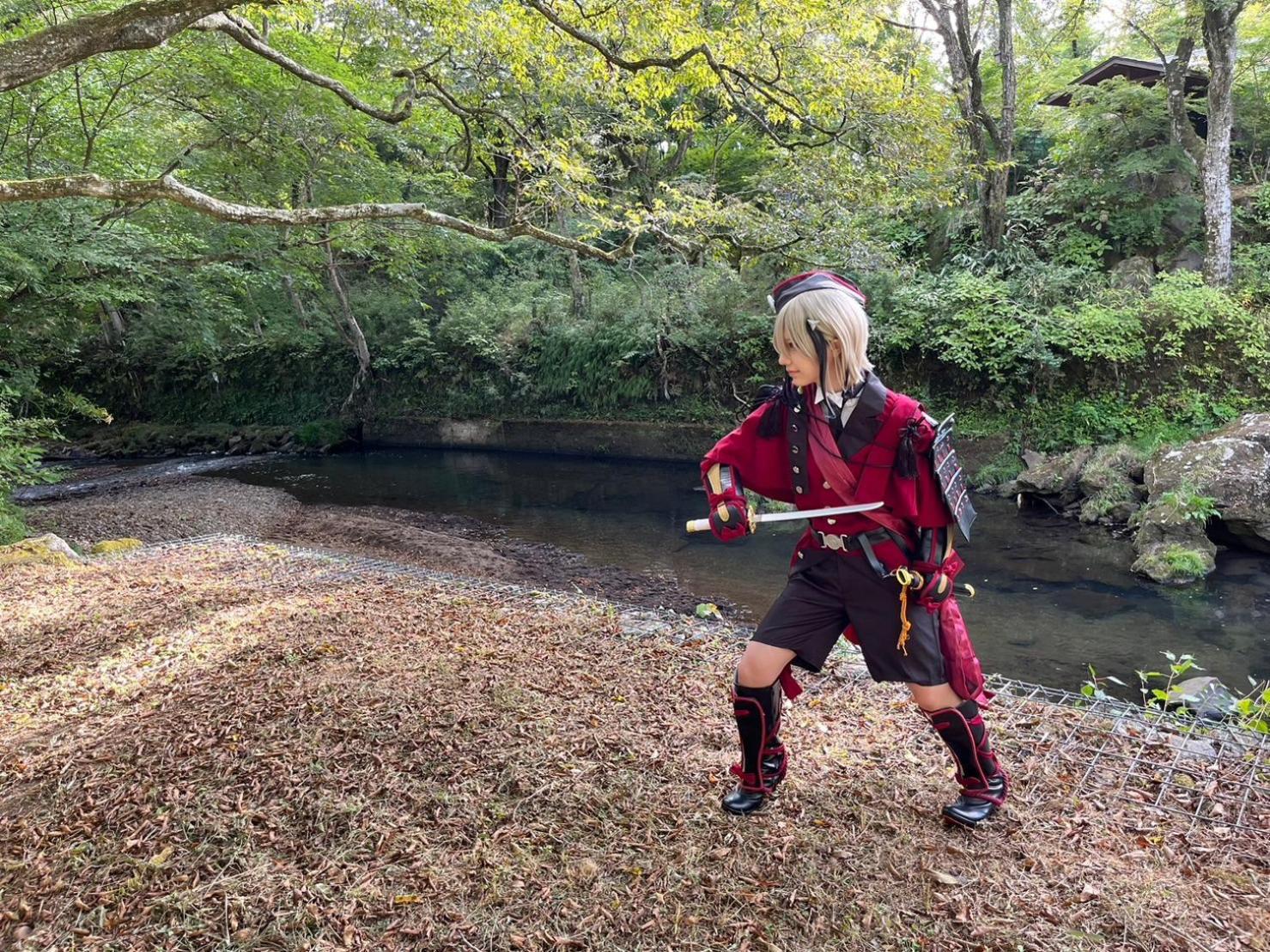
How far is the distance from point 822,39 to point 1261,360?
744 cm

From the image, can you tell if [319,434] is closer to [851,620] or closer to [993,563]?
[993,563]

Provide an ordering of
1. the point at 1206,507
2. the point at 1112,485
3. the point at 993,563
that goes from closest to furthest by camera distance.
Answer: the point at 1206,507 → the point at 993,563 → the point at 1112,485

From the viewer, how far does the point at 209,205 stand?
170 inches

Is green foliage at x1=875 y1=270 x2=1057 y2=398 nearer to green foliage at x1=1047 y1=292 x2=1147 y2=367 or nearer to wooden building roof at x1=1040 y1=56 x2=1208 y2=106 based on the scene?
green foliage at x1=1047 y1=292 x2=1147 y2=367

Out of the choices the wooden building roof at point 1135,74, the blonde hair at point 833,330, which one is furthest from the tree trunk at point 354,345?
the blonde hair at point 833,330

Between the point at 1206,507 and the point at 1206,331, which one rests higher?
the point at 1206,331

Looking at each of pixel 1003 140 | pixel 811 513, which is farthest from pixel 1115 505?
pixel 811 513

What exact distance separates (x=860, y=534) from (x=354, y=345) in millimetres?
18791

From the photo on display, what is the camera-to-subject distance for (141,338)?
64.7 feet

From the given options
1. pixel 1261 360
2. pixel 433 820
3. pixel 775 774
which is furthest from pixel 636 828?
pixel 1261 360

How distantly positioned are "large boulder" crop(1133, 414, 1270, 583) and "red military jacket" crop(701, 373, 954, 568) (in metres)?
6.46

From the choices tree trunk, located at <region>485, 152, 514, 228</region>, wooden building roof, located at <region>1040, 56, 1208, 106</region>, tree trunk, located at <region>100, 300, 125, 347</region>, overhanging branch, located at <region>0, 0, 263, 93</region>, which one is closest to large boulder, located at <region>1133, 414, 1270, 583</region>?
wooden building roof, located at <region>1040, 56, 1208, 106</region>

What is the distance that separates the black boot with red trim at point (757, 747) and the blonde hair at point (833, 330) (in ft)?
3.51

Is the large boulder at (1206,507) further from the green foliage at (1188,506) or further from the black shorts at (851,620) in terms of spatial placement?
the black shorts at (851,620)
